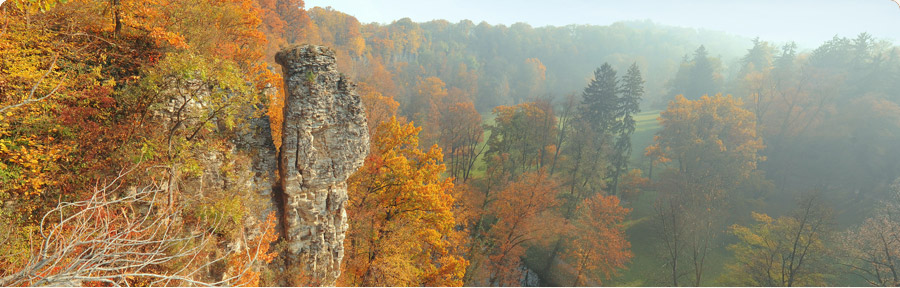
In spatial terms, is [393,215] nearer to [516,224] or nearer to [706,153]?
[516,224]

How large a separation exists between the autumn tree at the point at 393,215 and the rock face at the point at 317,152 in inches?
96.0

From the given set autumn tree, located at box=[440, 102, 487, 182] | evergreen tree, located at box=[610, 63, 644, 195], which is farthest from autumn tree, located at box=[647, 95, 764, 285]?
autumn tree, located at box=[440, 102, 487, 182]

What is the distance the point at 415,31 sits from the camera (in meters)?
67.8

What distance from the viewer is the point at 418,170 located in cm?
1616

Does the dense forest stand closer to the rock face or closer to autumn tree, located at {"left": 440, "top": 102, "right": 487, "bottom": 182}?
autumn tree, located at {"left": 440, "top": 102, "right": 487, "bottom": 182}

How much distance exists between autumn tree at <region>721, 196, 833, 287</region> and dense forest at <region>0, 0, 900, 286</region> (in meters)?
0.14

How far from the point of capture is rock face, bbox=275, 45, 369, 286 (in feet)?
36.0

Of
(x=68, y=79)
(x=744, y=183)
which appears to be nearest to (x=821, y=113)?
(x=744, y=183)

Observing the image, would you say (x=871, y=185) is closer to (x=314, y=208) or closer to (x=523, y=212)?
(x=523, y=212)

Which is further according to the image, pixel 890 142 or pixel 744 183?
pixel 744 183

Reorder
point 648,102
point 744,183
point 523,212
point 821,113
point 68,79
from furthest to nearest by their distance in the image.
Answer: point 648,102 < point 821,113 < point 744,183 < point 523,212 < point 68,79

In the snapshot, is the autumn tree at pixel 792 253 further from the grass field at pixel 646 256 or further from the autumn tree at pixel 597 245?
the autumn tree at pixel 597 245

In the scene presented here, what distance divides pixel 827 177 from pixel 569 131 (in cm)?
2113

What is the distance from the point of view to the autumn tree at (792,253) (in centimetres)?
Result: 1848
